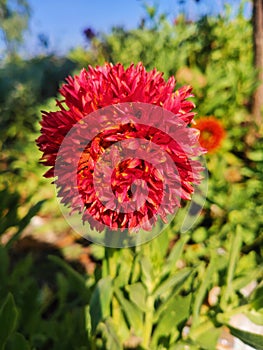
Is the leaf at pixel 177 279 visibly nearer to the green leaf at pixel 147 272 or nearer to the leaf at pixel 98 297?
the green leaf at pixel 147 272

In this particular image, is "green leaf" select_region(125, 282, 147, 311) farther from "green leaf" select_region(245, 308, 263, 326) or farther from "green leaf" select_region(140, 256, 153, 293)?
"green leaf" select_region(245, 308, 263, 326)

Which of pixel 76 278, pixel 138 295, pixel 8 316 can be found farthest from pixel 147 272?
pixel 8 316

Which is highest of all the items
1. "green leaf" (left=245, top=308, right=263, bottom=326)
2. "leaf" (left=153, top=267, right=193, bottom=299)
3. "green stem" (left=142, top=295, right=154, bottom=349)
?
"leaf" (left=153, top=267, right=193, bottom=299)

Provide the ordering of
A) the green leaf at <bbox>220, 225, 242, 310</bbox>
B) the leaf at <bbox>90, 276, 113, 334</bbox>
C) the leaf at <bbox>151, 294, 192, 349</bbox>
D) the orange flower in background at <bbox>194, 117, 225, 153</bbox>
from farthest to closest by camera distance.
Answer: the orange flower in background at <bbox>194, 117, 225, 153</bbox>, the green leaf at <bbox>220, 225, 242, 310</bbox>, the leaf at <bbox>151, 294, 192, 349</bbox>, the leaf at <bbox>90, 276, 113, 334</bbox>

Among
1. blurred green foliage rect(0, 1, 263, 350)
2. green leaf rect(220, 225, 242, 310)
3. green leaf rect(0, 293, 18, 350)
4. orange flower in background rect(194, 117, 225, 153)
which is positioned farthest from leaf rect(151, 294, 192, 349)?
orange flower in background rect(194, 117, 225, 153)

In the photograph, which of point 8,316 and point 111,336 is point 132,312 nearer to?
point 111,336

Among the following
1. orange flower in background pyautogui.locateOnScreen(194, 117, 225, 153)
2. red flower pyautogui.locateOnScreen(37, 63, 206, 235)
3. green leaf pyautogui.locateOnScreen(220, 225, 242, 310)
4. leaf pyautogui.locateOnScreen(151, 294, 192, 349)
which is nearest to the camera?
red flower pyautogui.locateOnScreen(37, 63, 206, 235)

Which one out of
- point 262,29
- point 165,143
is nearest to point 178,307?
point 165,143
